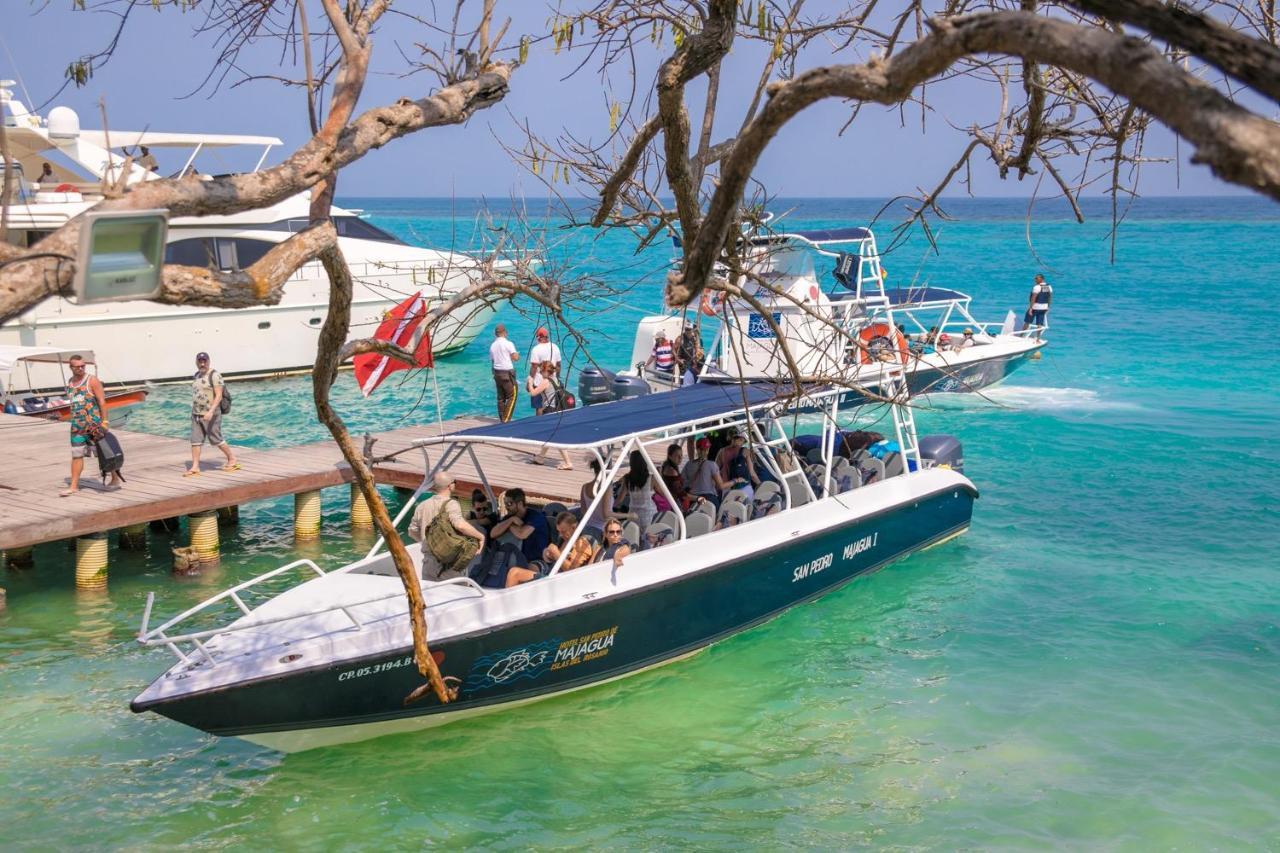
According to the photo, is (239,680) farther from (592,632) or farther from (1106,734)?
(1106,734)

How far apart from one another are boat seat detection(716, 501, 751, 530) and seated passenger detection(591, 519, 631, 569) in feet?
4.93

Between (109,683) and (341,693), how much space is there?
3110 millimetres

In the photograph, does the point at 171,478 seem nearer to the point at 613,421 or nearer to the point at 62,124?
the point at 613,421

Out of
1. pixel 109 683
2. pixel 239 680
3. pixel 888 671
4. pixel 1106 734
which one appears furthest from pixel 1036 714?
pixel 109 683

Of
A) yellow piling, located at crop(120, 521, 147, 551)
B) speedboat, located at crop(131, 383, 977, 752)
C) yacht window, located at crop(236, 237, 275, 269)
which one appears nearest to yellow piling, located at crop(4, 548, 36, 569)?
yellow piling, located at crop(120, 521, 147, 551)

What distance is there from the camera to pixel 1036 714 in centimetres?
1019

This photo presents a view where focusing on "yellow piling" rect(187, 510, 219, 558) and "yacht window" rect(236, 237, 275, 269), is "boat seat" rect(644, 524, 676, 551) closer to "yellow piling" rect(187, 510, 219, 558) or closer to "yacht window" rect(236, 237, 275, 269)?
"yellow piling" rect(187, 510, 219, 558)

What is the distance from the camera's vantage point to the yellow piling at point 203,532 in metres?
14.3

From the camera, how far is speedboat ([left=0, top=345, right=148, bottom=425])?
19141 mm

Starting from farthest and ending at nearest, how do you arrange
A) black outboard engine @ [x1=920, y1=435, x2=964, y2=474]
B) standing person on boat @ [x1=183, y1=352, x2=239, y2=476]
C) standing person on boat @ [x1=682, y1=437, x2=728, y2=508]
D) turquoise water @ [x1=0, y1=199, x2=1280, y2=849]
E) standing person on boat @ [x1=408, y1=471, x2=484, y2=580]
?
black outboard engine @ [x1=920, y1=435, x2=964, y2=474]
standing person on boat @ [x1=183, y1=352, x2=239, y2=476]
standing person on boat @ [x1=682, y1=437, x2=728, y2=508]
standing person on boat @ [x1=408, y1=471, x2=484, y2=580]
turquoise water @ [x1=0, y1=199, x2=1280, y2=849]

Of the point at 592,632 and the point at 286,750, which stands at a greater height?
the point at 592,632

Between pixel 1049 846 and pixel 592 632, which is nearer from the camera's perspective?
pixel 1049 846

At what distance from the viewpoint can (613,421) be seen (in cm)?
1107

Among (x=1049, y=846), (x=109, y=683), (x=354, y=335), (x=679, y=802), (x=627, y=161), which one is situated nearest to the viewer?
(x=627, y=161)
